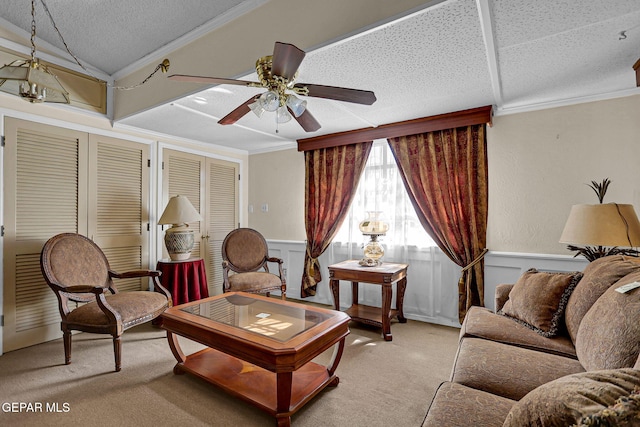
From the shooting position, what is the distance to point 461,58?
6.61ft

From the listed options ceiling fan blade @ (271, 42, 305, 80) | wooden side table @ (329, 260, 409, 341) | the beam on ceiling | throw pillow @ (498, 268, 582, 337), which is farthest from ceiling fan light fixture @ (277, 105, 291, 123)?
throw pillow @ (498, 268, 582, 337)

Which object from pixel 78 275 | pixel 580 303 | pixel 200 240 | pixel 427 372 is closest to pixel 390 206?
pixel 427 372

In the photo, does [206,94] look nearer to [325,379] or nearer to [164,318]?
[164,318]

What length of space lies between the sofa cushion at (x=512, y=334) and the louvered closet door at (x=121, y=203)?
3.50 meters

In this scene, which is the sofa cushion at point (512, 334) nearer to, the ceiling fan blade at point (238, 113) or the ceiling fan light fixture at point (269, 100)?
the ceiling fan light fixture at point (269, 100)

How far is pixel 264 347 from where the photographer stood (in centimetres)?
172

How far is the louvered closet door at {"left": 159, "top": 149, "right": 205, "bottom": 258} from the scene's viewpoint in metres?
3.84

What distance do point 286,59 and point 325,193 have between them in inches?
103

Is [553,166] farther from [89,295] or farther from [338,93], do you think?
[89,295]

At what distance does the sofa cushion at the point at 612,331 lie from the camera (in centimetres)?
117

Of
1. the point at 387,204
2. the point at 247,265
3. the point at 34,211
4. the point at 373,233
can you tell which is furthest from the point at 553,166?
the point at 34,211

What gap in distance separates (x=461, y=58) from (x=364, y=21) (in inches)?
29.9

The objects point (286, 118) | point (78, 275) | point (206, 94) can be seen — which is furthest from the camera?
point (78, 275)

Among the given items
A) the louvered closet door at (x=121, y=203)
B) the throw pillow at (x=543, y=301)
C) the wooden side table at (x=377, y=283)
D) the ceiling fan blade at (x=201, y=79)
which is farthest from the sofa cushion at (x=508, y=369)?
the louvered closet door at (x=121, y=203)
